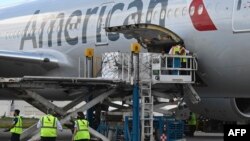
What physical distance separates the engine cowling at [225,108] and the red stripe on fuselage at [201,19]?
110 inches

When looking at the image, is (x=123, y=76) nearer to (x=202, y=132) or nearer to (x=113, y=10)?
(x=113, y=10)

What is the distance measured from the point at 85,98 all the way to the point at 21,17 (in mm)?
4815

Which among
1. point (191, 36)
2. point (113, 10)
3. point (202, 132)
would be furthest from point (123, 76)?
point (202, 132)

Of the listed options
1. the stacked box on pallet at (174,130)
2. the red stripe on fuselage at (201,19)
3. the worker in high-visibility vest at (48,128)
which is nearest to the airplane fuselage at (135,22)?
the red stripe on fuselage at (201,19)

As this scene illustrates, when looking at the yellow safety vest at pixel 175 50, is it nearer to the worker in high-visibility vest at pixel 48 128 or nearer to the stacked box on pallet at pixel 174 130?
the stacked box on pallet at pixel 174 130

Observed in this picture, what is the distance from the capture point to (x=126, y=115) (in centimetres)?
1168

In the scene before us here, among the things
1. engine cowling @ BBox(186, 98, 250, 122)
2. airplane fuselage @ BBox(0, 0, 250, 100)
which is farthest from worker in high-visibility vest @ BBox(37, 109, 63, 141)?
engine cowling @ BBox(186, 98, 250, 122)

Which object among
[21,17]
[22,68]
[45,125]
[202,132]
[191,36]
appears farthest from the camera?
[202,132]

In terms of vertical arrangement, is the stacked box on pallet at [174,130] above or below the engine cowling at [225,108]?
below

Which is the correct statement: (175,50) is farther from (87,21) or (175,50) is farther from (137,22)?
(87,21)

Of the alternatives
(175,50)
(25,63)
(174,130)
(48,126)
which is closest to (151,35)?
(175,50)

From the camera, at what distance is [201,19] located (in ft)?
35.8

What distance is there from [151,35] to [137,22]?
0.79m

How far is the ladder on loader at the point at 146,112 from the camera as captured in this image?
36.7 ft
